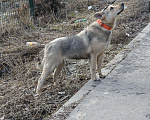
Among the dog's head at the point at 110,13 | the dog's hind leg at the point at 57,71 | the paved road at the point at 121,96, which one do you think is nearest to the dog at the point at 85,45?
the dog's head at the point at 110,13

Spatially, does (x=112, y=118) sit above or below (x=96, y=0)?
below

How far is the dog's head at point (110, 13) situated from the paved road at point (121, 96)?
3.84ft

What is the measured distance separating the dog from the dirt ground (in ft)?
1.31

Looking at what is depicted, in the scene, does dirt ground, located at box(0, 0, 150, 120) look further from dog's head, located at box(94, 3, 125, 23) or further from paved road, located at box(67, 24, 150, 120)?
dog's head, located at box(94, 3, 125, 23)

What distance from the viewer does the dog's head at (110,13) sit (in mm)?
4730

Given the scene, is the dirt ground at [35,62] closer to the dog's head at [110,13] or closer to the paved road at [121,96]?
the paved road at [121,96]

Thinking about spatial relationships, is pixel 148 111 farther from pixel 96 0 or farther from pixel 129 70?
pixel 96 0

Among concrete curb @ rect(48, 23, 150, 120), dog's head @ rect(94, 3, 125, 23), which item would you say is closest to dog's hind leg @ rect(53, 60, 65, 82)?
concrete curb @ rect(48, 23, 150, 120)

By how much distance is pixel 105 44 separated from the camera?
4.70 m

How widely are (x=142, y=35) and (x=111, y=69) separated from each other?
276cm

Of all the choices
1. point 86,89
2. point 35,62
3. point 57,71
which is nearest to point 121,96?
point 86,89

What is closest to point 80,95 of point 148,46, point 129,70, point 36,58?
point 129,70

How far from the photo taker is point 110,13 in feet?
15.6

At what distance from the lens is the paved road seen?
11.7 ft
